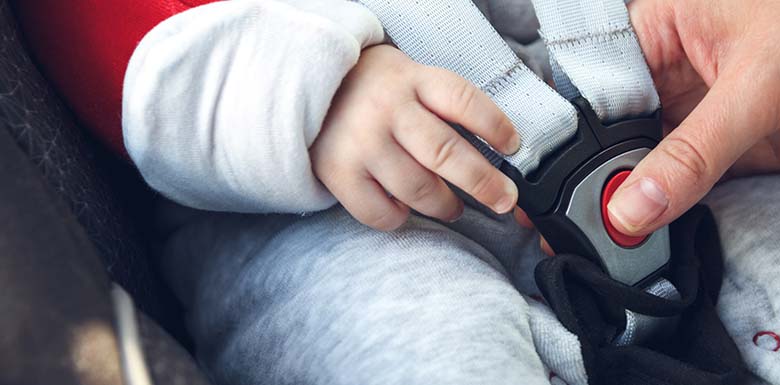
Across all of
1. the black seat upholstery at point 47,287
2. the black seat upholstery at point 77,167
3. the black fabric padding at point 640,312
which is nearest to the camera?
the black seat upholstery at point 47,287

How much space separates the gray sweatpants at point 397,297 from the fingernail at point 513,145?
0.09 m

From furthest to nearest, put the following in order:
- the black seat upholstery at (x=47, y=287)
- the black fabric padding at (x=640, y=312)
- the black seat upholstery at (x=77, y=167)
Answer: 1. the black fabric padding at (x=640, y=312)
2. the black seat upholstery at (x=77, y=167)
3. the black seat upholstery at (x=47, y=287)

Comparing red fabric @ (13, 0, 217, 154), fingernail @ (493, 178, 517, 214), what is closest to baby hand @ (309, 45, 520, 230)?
fingernail @ (493, 178, 517, 214)

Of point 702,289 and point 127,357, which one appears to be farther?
point 702,289

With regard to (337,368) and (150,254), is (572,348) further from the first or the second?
(150,254)

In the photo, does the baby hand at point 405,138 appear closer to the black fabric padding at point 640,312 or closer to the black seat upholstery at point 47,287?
the black fabric padding at point 640,312

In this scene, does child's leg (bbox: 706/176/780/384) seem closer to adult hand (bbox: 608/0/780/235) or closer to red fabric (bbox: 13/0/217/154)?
adult hand (bbox: 608/0/780/235)

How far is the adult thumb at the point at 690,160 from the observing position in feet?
1.81

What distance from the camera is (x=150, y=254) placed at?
0.70 m

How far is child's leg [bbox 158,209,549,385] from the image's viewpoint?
515 mm

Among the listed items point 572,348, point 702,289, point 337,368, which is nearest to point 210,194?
point 337,368

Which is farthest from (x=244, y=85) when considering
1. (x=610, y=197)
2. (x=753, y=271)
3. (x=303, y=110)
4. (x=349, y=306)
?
(x=753, y=271)

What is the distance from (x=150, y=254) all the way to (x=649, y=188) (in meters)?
0.43

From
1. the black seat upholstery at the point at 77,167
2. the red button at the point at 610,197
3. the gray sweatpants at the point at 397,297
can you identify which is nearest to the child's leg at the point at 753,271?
the gray sweatpants at the point at 397,297
